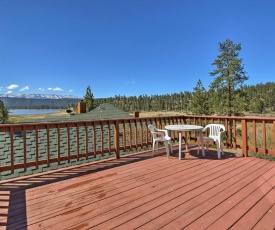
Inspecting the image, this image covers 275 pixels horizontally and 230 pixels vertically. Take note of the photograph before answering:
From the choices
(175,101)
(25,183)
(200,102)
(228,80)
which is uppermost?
(175,101)

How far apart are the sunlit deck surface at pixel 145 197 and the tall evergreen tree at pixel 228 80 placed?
14.6 meters

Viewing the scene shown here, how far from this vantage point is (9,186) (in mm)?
2869

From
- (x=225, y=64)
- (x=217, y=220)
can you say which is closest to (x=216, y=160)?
(x=217, y=220)

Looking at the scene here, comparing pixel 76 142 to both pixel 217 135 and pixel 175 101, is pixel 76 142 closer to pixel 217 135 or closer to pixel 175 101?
pixel 217 135

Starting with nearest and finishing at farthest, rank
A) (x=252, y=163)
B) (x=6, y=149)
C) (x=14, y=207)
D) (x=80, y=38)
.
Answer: (x=14, y=207), (x=252, y=163), (x=6, y=149), (x=80, y=38)

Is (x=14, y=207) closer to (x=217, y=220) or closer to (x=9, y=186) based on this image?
(x=9, y=186)

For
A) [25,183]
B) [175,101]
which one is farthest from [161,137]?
[175,101]

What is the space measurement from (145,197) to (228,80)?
1768cm

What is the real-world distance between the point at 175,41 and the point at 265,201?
57.4ft

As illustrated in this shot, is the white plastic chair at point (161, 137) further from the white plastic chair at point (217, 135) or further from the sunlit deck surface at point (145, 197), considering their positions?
the white plastic chair at point (217, 135)

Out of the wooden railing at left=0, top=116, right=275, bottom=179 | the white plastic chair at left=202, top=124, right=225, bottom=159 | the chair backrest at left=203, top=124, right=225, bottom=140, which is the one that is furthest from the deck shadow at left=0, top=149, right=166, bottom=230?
the chair backrest at left=203, top=124, right=225, bottom=140

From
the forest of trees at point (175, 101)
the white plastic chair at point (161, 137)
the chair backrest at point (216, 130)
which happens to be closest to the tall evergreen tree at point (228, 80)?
the chair backrest at point (216, 130)

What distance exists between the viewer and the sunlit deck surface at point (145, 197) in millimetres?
1862

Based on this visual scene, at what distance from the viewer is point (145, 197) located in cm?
241
